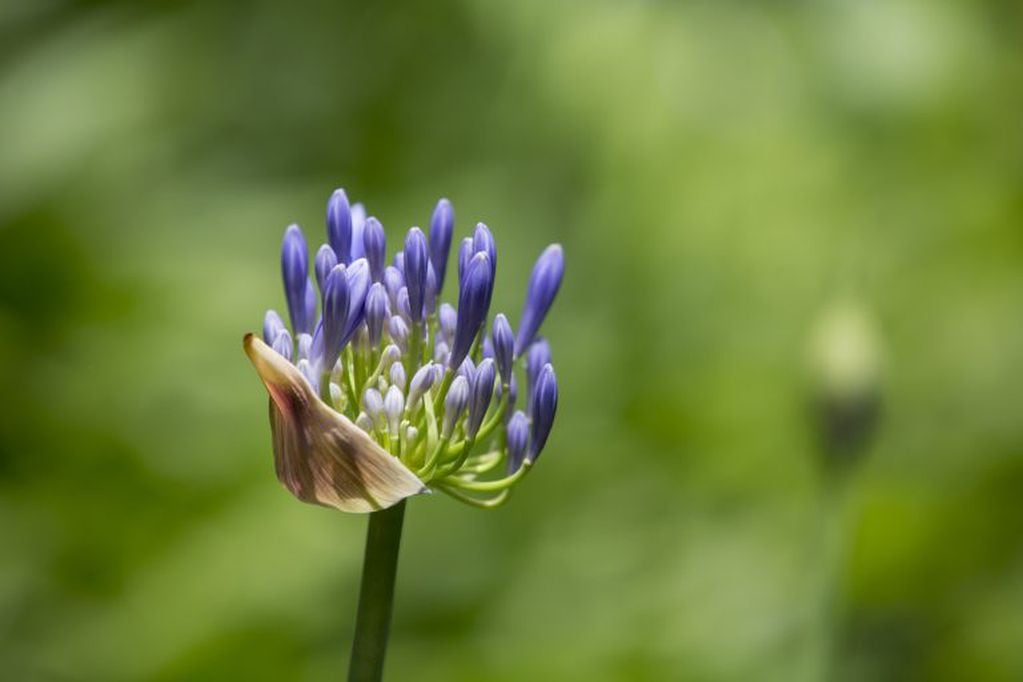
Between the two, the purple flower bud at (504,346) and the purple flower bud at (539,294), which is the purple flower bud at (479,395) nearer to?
the purple flower bud at (504,346)

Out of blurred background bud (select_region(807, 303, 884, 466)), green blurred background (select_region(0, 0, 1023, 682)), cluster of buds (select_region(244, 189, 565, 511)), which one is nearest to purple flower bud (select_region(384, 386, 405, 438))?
cluster of buds (select_region(244, 189, 565, 511))

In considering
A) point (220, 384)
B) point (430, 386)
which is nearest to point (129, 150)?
point (220, 384)

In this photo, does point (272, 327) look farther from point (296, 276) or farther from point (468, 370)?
point (468, 370)

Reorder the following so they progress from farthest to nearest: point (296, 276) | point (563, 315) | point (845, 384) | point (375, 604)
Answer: point (563, 315) → point (845, 384) → point (296, 276) → point (375, 604)

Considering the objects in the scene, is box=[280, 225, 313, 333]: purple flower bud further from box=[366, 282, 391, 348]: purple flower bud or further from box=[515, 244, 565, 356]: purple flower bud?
box=[515, 244, 565, 356]: purple flower bud

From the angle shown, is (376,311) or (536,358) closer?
(376,311)

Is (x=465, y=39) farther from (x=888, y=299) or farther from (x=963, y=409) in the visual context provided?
(x=963, y=409)

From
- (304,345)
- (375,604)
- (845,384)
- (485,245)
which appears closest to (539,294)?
(485,245)
